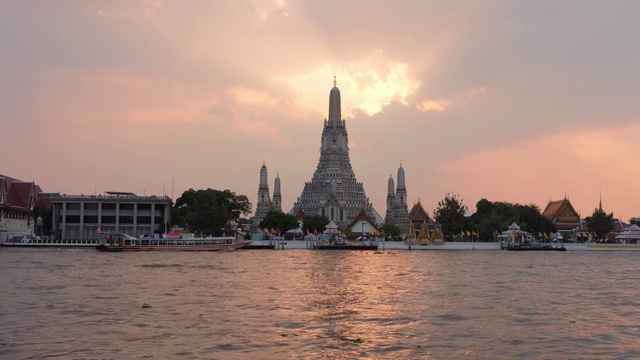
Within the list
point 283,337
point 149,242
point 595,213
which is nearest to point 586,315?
point 283,337

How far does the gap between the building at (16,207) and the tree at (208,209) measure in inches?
1043

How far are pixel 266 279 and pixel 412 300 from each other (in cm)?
1429

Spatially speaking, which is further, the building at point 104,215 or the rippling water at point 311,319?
the building at point 104,215

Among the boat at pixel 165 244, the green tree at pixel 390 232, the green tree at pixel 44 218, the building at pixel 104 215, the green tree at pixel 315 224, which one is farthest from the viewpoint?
the green tree at pixel 390 232

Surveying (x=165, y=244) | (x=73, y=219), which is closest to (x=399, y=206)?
(x=73, y=219)

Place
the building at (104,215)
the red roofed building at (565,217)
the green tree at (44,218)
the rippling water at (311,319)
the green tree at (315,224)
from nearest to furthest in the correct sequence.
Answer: the rippling water at (311,319) < the building at (104,215) < the green tree at (44,218) < the green tree at (315,224) < the red roofed building at (565,217)

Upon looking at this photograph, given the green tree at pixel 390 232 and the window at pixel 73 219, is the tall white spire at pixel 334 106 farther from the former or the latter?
the window at pixel 73 219

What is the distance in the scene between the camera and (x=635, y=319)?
25.4 metres

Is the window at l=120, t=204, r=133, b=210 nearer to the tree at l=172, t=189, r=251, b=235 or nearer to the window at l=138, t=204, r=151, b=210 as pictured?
the window at l=138, t=204, r=151, b=210

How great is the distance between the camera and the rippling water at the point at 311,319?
59.8 ft

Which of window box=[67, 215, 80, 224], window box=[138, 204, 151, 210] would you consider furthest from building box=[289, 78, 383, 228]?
window box=[67, 215, 80, 224]

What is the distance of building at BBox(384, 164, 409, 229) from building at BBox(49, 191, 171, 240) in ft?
237

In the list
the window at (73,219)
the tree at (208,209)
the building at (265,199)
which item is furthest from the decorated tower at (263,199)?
the window at (73,219)

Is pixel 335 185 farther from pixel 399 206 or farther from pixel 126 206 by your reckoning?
pixel 126 206
